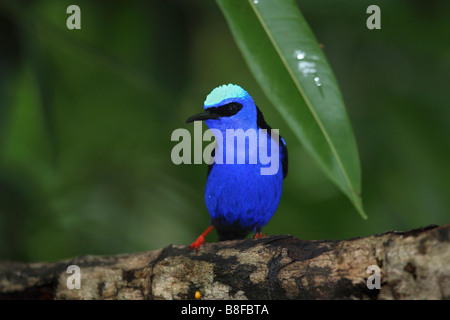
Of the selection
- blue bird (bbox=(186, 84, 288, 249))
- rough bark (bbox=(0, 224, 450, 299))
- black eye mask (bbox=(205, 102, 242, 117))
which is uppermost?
black eye mask (bbox=(205, 102, 242, 117))

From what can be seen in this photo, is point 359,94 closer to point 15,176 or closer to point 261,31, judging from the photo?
point 261,31

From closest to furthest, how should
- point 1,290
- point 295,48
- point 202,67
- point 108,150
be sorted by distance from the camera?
point 295,48 → point 1,290 → point 202,67 → point 108,150

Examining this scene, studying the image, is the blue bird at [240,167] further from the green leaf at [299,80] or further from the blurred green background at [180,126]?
the blurred green background at [180,126]

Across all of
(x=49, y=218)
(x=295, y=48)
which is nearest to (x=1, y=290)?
(x=49, y=218)

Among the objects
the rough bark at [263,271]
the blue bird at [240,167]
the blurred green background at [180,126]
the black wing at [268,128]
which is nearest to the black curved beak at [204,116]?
the blue bird at [240,167]

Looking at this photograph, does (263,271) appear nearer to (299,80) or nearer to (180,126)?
(299,80)

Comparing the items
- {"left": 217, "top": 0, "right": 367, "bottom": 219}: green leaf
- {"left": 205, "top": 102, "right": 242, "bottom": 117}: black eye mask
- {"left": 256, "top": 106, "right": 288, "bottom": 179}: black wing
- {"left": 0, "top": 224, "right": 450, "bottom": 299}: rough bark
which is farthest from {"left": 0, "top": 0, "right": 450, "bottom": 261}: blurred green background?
{"left": 217, "top": 0, "right": 367, "bottom": 219}: green leaf

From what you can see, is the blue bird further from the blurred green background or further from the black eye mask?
the blurred green background
